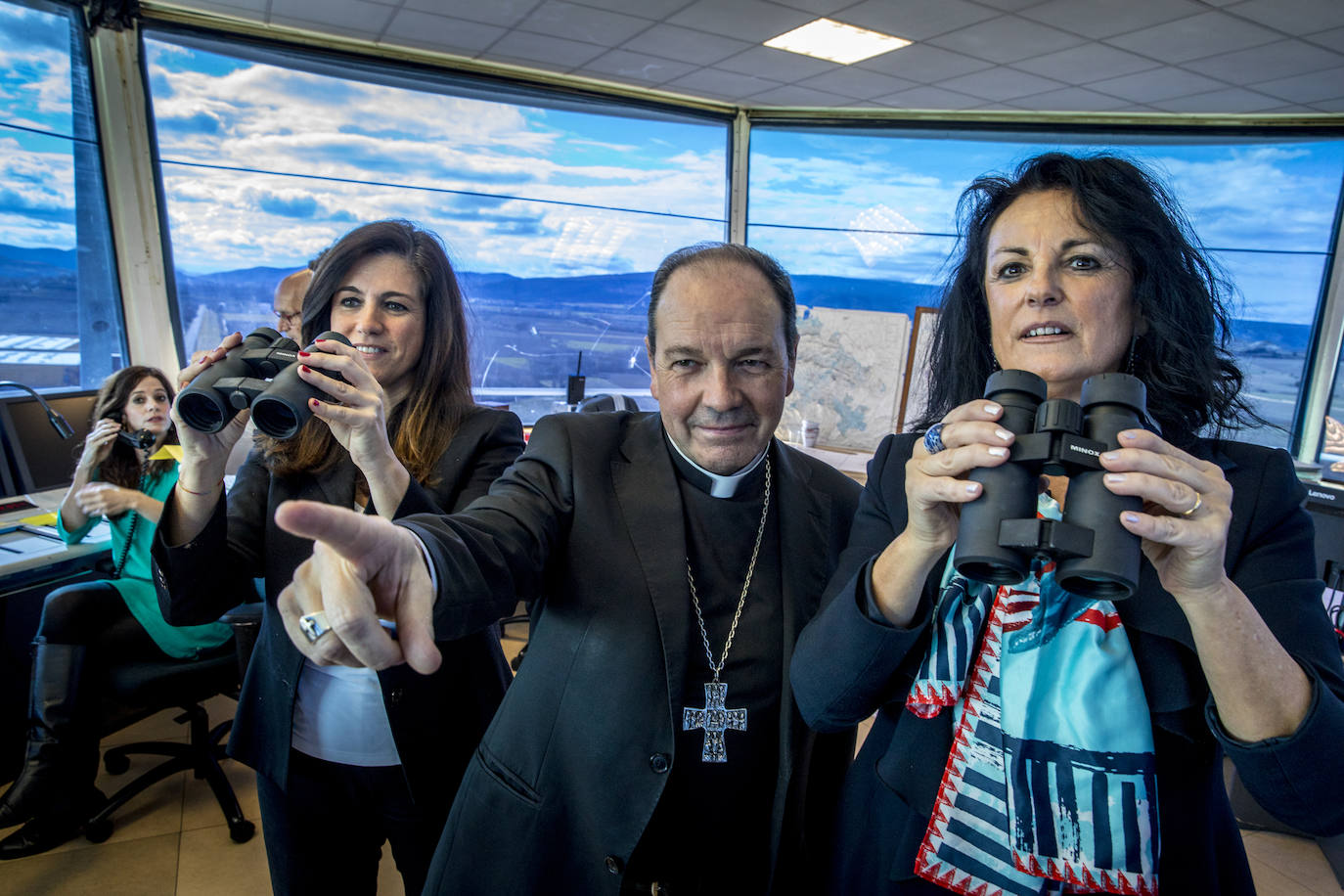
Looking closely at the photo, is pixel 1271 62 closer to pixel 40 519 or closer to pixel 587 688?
pixel 587 688

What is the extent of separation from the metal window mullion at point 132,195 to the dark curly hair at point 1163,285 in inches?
179

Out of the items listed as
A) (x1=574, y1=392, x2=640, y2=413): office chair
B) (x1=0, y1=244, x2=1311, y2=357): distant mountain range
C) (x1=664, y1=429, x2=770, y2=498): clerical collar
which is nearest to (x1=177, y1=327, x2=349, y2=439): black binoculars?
(x1=664, y1=429, x2=770, y2=498): clerical collar

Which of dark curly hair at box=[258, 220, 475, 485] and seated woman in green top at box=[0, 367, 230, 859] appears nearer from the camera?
dark curly hair at box=[258, 220, 475, 485]

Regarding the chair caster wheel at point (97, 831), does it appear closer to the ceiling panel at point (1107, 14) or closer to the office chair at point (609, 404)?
the office chair at point (609, 404)

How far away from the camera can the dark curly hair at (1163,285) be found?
1051 mm

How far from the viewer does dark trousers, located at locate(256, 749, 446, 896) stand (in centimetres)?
141

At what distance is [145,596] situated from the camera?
262cm

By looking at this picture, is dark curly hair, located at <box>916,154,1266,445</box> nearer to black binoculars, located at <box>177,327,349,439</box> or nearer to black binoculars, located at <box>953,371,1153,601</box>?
black binoculars, located at <box>953,371,1153,601</box>

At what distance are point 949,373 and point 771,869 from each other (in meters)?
0.86

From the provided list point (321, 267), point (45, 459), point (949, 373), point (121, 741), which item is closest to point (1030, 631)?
point (949, 373)

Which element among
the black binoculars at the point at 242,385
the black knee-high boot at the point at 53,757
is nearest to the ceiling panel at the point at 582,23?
the black binoculars at the point at 242,385

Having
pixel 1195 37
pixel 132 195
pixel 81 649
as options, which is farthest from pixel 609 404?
pixel 1195 37

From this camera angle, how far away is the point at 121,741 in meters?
3.21

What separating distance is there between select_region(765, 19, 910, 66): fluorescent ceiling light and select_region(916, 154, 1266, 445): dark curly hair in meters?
3.43
